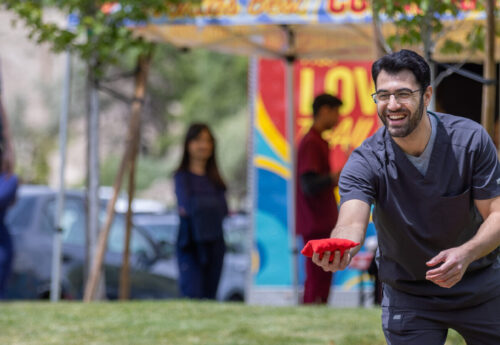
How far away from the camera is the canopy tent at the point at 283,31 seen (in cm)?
797

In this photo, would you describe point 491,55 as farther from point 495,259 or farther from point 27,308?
point 27,308

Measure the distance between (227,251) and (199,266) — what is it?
3.82m

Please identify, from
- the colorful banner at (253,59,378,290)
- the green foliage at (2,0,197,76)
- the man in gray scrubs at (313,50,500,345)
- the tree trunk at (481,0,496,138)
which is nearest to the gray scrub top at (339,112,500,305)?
the man in gray scrubs at (313,50,500,345)

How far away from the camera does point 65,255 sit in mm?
10156

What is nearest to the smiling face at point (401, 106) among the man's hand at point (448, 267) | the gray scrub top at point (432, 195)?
the gray scrub top at point (432, 195)

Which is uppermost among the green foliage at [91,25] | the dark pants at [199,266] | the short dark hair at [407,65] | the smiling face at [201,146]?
the green foliage at [91,25]

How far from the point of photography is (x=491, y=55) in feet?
19.0

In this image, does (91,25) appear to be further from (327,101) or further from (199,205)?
(327,101)

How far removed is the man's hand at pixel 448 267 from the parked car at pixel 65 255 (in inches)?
282

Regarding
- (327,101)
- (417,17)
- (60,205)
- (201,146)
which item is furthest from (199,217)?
(417,17)

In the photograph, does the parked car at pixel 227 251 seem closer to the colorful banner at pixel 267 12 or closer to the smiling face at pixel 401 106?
the colorful banner at pixel 267 12

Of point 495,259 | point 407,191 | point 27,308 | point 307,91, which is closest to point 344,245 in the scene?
point 407,191

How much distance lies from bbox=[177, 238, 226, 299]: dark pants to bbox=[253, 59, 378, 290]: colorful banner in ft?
5.44

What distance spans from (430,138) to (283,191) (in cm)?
697
